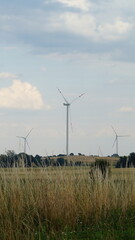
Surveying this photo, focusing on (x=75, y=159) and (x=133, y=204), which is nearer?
(x=133, y=204)

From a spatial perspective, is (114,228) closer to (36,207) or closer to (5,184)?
(36,207)

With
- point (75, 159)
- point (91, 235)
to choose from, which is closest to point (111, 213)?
point (91, 235)

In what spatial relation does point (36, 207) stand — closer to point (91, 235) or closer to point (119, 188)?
point (91, 235)

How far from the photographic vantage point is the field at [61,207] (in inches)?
344

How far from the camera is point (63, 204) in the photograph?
9.91m

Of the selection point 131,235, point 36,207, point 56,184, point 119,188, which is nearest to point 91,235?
point 131,235

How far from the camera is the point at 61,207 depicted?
32.1 feet

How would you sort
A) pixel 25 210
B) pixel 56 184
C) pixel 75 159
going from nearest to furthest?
1. pixel 25 210
2. pixel 56 184
3. pixel 75 159

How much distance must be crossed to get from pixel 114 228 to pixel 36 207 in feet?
5.39

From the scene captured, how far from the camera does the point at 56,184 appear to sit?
10.7 meters

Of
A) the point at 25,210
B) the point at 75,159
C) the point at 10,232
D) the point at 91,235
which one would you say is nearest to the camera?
the point at 10,232

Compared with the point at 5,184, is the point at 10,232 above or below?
below

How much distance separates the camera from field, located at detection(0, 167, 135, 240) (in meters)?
8.73

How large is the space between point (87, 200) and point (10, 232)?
3104mm
